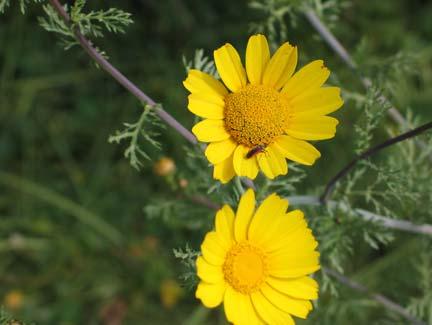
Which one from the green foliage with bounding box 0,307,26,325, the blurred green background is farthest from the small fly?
the blurred green background

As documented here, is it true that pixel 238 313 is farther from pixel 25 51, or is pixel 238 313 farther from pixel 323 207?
pixel 25 51

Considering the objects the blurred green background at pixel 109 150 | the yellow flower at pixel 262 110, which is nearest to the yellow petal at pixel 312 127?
the yellow flower at pixel 262 110

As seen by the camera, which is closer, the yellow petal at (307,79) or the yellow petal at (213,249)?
the yellow petal at (213,249)

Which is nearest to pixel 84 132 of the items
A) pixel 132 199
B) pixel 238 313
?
pixel 132 199

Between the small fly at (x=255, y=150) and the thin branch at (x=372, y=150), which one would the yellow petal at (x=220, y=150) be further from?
the thin branch at (x=372, y=150)

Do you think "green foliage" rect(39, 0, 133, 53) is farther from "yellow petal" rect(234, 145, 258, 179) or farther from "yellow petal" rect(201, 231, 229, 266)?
"yellow petal" rect(201, 231, 229, 266)

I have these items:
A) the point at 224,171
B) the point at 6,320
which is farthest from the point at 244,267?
the point at 6,320
